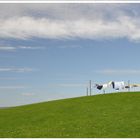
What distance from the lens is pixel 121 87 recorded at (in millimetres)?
61469

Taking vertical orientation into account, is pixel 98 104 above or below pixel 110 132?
above

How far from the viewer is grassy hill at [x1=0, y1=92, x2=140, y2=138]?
31.7 metres

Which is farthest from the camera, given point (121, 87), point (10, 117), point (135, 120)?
point (121, 87)

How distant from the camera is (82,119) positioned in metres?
39.8

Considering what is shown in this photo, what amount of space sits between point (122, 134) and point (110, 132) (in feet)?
4.57

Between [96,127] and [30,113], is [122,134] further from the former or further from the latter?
[30,113]

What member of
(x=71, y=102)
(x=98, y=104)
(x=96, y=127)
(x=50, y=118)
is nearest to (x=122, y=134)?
(x=96, y=127)

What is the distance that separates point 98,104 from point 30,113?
802 centimetres

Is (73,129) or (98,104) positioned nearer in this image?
(73,129)

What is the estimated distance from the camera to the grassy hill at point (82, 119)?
3170 centimetres

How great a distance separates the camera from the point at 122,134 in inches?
1193

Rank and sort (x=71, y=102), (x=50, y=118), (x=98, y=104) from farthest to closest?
(x=71, y=102)
(x=98, y=104)
(x=50, y=118)

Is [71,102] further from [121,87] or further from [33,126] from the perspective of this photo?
[33,126]

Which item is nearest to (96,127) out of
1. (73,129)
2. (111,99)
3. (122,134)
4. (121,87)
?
(73,129)
